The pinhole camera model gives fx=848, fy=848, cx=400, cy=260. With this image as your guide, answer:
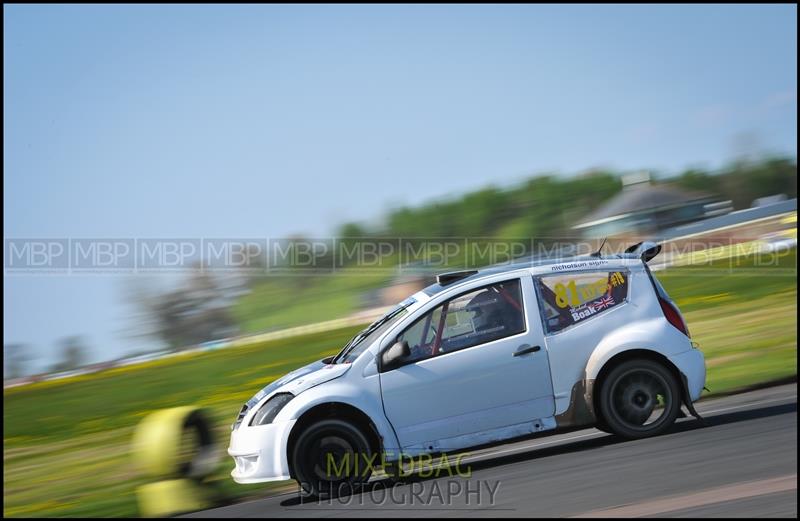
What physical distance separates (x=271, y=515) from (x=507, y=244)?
992 inches

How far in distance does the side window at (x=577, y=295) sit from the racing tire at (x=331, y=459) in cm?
189

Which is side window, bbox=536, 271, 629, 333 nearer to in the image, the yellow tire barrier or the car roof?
the car roof

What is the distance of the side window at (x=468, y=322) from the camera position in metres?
7.09

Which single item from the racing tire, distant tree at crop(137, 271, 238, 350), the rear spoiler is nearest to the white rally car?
the racing tire

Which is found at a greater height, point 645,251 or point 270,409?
point 645,251

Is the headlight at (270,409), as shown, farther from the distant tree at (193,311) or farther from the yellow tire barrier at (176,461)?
the distant tree at (193,311)

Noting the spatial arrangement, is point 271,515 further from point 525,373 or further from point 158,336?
point 158,336

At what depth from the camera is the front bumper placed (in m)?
6.70

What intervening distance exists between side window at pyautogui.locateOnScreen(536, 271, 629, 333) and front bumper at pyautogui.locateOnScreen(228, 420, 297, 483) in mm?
2388

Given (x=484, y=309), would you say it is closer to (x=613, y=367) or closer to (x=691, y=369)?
(x=613, y=367)

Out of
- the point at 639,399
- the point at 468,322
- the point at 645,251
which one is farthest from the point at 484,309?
the point at 645,251

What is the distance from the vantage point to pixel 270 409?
22.5ft

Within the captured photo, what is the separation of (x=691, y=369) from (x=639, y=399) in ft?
1.71

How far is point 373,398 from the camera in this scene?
22.5ft
